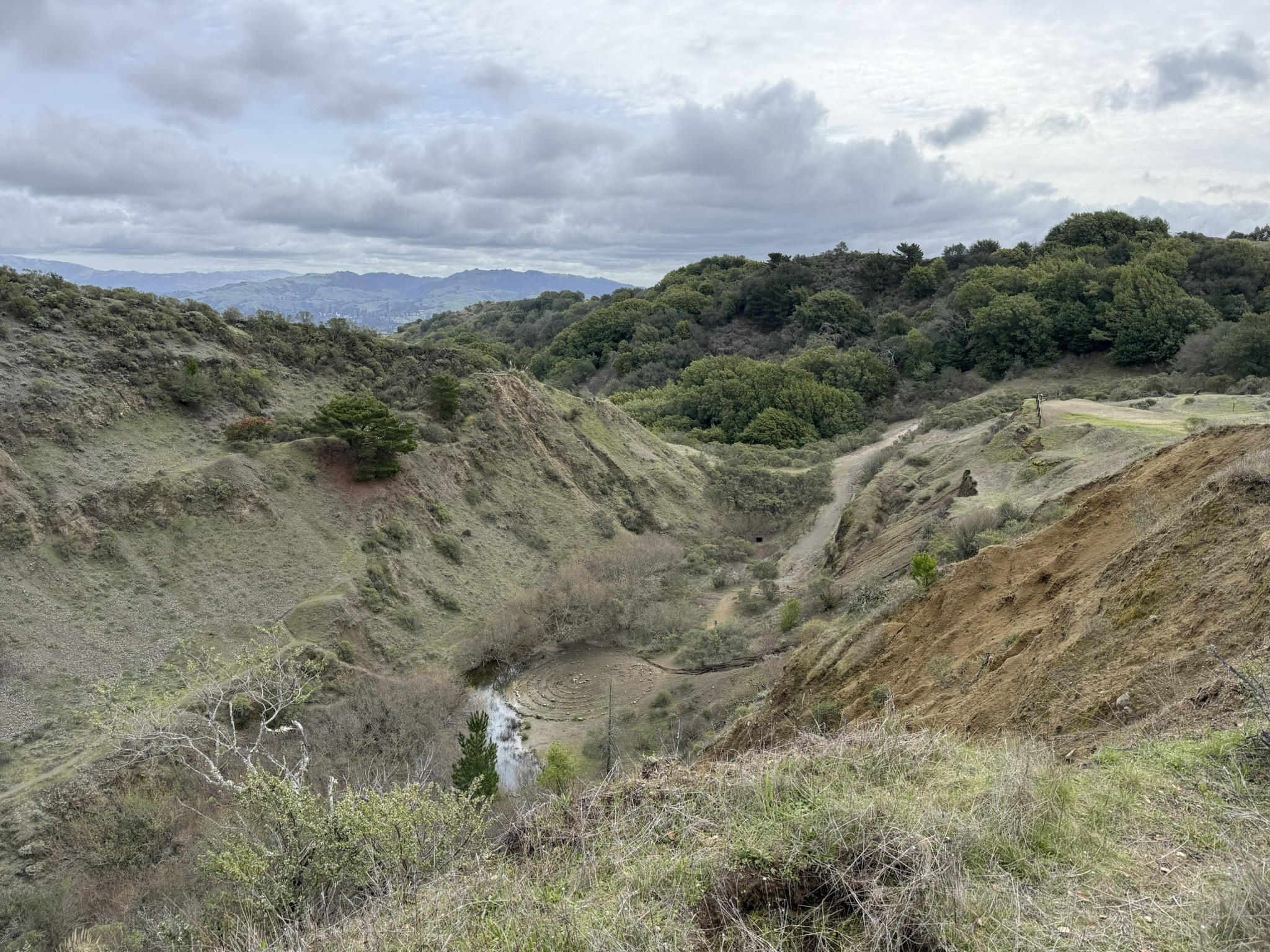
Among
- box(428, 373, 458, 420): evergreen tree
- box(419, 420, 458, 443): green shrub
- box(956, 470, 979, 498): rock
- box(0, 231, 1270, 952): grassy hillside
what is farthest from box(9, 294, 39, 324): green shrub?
box(956, 470, 979, 498): rock

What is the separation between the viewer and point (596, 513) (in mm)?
31922

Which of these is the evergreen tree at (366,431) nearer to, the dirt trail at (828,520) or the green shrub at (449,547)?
the green shrub at (449,547)

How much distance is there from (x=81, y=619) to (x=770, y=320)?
63.8 metres

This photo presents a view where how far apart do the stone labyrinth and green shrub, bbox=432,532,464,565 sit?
502cm

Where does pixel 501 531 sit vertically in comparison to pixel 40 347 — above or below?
below

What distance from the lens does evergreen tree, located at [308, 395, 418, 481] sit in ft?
84.7

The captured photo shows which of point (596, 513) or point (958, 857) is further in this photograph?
point (596, 513)

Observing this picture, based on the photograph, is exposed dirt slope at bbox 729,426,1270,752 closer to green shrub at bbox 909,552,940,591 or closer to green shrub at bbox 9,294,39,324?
green shrub at bbox 909,552,940,591

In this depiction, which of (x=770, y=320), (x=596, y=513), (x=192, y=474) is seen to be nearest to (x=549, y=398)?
(x=596, y=513)

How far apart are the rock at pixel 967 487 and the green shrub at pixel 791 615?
5.70 metres

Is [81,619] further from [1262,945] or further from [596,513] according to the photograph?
[1262,945]

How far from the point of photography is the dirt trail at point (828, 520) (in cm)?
2938

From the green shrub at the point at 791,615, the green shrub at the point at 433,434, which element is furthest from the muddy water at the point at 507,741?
the green shrub at the point at 433,434

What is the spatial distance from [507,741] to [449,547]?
8374mm
